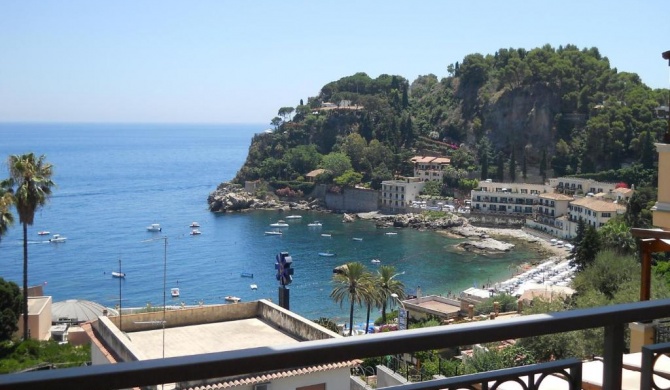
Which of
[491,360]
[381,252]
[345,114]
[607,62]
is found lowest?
[381,252]

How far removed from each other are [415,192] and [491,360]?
137 ft

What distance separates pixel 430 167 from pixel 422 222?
8229mm

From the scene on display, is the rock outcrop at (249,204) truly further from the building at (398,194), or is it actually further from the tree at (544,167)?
the tree at (544,167)

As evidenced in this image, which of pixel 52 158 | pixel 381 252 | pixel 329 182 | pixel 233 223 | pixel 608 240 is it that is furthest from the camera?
pixel 52 158

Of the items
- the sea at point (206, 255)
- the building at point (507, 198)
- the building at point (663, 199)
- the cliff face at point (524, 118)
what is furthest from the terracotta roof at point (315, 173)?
the building at point (663, 199)

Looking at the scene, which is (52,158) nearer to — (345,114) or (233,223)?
(345,114)

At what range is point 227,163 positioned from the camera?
109m

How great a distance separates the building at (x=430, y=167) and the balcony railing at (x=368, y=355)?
5092 centimetres

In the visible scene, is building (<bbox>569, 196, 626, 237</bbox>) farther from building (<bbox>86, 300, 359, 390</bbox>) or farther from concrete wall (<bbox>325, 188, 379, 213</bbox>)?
building (<bbox>86, 300, 359, 390</bbox>)

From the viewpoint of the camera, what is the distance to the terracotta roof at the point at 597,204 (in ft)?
124

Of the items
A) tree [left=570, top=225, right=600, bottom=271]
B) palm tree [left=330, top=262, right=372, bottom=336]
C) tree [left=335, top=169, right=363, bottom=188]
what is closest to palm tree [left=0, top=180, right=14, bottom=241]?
palm tree [left=330, top=262, right=372, bottom=336]

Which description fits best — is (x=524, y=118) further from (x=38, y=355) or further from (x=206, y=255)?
(x=38, y=355)

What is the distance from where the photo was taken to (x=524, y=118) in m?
56.6

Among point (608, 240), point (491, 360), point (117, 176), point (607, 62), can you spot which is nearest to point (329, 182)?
point (607, 62)
